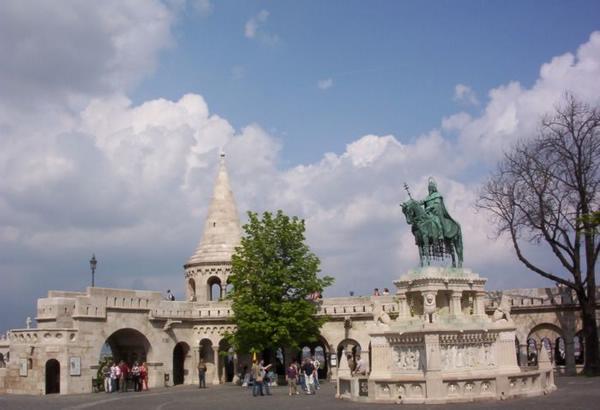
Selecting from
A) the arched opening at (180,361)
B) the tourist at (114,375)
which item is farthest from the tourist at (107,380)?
the arched opening at (180,361)

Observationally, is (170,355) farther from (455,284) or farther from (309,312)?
(455,284)

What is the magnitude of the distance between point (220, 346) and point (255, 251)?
6385 mm

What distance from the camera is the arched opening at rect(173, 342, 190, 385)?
36188 millimetres

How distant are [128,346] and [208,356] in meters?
4.05

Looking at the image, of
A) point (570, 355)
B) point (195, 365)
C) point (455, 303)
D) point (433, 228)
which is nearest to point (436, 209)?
point (433, 228)

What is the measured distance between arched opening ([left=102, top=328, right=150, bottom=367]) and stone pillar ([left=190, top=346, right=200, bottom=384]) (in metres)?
2.48

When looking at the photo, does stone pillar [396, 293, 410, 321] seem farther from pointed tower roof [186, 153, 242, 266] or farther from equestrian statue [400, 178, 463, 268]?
pointed tower roof [186, 153, 242, 266]

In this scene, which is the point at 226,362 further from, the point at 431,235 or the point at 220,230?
the point at 431,235

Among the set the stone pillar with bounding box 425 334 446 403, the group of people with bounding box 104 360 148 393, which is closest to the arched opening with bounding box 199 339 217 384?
the group of people with bounding box 104 360 148 393

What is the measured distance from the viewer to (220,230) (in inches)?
1564

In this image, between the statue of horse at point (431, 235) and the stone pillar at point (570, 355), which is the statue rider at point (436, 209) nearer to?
the statue of horse at point (431, 235)

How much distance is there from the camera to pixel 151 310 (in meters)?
34.0

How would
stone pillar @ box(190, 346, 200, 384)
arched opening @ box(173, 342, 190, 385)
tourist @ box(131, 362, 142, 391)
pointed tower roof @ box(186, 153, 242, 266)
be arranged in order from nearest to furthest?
tourist @ box(131, 362, 142, 391) → stone pillar @ box(190, 346, 200, 384) → arched opening @ box(173, 342, 190, 385) → pointed tower roof @ box(186, 153, 242, 266)

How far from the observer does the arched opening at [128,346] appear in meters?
34.4
